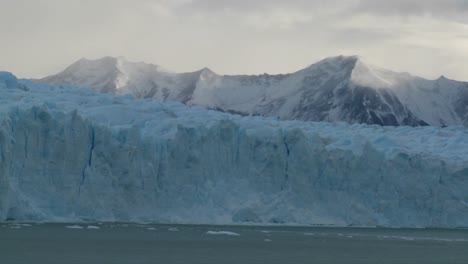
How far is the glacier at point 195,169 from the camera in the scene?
4200 cm

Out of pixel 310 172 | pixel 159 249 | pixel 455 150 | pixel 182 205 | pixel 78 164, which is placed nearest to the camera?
pixel 159 249

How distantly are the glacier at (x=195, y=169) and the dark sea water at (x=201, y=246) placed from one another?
1.14 metres

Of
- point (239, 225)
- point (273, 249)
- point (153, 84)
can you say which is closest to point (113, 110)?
point (239, 225)

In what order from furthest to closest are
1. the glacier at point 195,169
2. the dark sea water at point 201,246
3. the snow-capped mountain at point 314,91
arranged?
1. the snow-capped mountain at point 314,91
2. the glacier at point 195,169
3. the dark sea water at point 201,246

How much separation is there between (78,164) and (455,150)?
25929mm

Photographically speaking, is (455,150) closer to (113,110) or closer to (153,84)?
(113,110)

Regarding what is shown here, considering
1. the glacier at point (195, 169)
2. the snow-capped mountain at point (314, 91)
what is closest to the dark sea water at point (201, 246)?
the glacier at point (195, 169)

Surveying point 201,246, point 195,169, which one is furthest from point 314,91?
point 201,246

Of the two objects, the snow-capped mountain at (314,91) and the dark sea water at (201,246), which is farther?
the snow-capped mountain at (314,91)

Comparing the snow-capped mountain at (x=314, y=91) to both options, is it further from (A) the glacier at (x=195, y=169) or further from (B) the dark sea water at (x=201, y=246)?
(B) the dark sea water at (x=201, y=246)

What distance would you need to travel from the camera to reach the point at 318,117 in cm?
11431

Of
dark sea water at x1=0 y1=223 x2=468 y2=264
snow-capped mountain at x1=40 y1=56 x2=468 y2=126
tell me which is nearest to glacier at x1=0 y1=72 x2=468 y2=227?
dark sea water at x1=0 y1=223 x2=468 y2=264

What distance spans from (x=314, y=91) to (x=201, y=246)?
85.2m

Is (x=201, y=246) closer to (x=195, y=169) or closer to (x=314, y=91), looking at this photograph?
(x=195, y=169)
